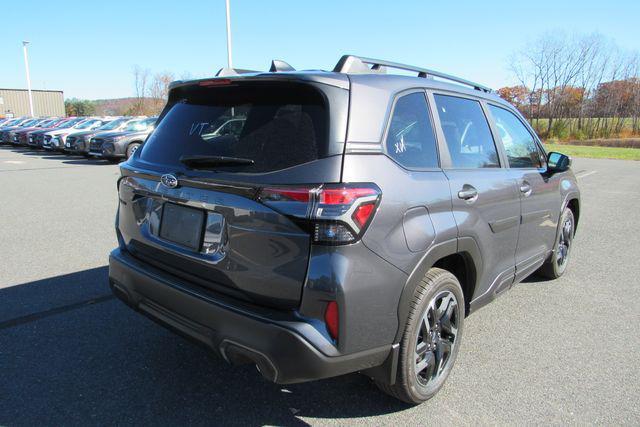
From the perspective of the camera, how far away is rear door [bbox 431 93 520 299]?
287cm

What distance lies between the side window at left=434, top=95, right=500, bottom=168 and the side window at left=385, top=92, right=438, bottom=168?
20cm

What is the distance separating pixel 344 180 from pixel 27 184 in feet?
37.1

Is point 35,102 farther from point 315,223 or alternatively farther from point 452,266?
point 315,223

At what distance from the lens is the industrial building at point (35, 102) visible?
197 ft

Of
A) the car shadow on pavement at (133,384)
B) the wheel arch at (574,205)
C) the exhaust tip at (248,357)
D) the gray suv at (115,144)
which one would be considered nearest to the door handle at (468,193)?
the car shadow on pavement at (133,384)

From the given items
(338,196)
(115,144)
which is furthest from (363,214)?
(115,144)

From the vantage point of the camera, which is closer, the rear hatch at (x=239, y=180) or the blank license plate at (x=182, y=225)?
the rear hatch at (x=239, y=180)

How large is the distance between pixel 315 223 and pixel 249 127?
27.4 inches

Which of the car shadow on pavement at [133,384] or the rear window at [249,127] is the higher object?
the rear window at [249,127]

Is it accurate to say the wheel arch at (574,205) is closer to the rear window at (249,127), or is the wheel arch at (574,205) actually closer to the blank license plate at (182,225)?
the rear window at (249,127)

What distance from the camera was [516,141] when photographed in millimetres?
3922

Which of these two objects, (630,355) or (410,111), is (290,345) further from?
(630,355)

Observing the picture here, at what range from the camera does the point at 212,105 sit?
275cm

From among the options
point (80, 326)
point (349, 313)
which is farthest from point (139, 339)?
point (349, 313)
